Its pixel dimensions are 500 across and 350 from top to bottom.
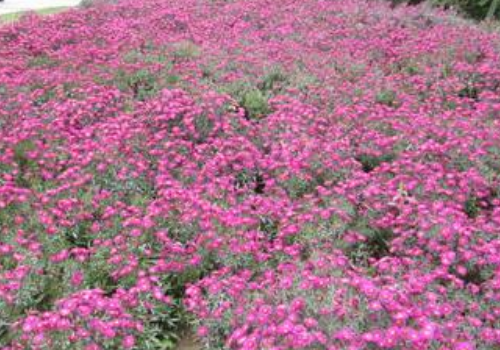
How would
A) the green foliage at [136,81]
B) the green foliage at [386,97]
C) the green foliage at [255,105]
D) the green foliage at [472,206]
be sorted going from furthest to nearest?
the green foliage at [136,81] → the green foliage at [386,97] → the green foliage at [255,105] → the green foliage at [472,206]

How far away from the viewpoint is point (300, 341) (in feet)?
12.0

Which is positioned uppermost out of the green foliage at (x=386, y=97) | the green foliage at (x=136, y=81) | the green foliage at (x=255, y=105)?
the green foliage at (x=386, y=97)

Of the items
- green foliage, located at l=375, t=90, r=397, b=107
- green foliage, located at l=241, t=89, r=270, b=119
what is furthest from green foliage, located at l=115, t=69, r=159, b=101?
green foliage, located at l=375, t=90, r=397, b=107

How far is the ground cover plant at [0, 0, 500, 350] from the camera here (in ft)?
13.5

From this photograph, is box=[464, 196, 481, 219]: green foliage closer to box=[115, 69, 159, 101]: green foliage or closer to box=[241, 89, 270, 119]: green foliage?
box=[241, 89, 270, 119]: green foliage

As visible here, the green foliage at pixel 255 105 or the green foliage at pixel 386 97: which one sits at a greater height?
the green foliage at pixel 386 97

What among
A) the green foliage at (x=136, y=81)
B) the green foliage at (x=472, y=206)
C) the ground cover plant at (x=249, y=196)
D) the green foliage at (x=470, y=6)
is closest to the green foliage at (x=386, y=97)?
the ground cover plant at (x=249, y=196)

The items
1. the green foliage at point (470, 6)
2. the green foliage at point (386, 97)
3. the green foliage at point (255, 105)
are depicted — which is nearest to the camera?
the green foliage at point (255, 105)

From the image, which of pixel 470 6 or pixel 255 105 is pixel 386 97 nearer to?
pixel 255 105

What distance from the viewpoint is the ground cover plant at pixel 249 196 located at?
4.12 metres

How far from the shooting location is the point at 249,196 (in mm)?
5750

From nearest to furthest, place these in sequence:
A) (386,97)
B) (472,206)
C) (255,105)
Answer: (472,206), (255,105), (386,97)

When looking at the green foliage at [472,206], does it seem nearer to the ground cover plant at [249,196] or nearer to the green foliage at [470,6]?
the ground cover plant at [249,196]

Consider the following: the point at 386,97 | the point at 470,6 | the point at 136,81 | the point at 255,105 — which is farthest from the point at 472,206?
the point at 470,6
